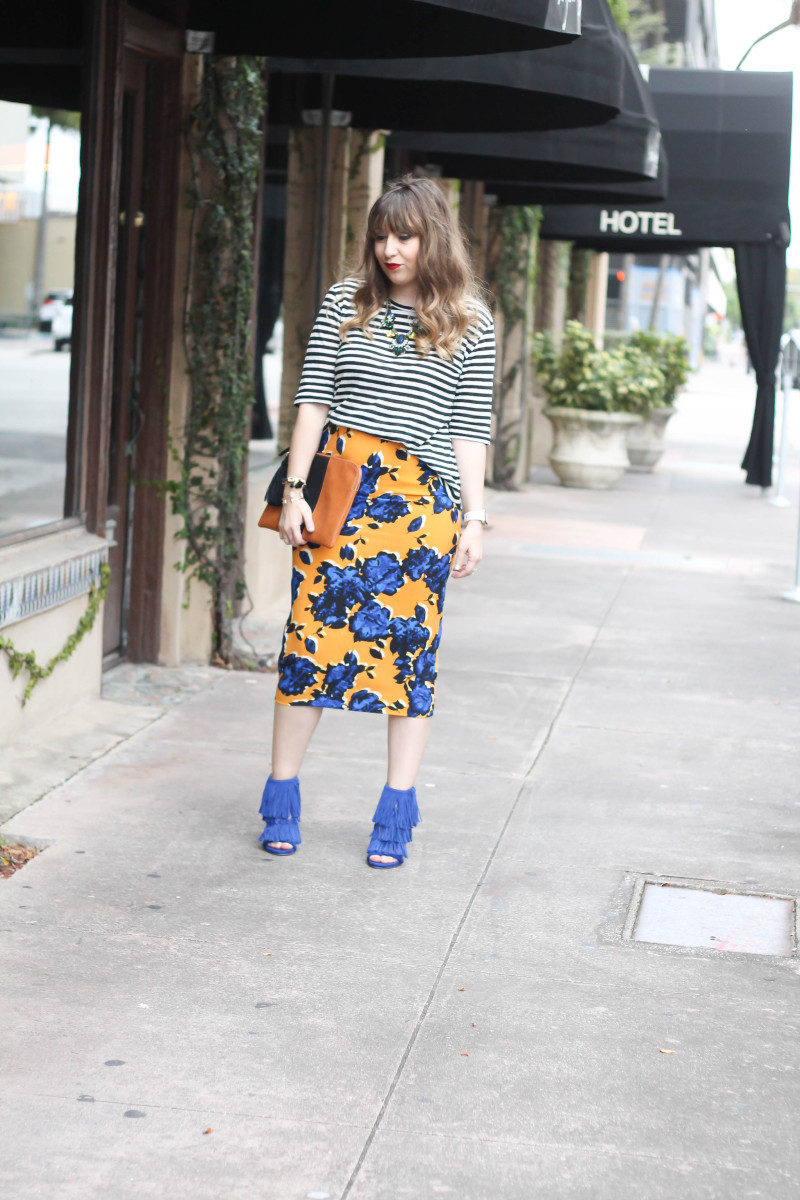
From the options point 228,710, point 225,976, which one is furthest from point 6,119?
point 225,976

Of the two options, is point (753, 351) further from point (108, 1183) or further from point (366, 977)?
point (108, 1183)

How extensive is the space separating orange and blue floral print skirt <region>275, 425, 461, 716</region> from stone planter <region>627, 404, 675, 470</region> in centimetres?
1500

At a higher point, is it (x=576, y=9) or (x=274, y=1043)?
(x=576, y=9)

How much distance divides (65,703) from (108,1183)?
319cm

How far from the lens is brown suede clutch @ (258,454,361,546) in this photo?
13.6 ft

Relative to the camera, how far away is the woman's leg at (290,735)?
14.3ft

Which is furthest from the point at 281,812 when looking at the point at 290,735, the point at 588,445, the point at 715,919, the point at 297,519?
the point at 588,445

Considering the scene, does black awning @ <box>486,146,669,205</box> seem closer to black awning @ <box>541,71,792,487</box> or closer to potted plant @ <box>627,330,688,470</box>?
black awning @ <box>541,71,792,487</box>

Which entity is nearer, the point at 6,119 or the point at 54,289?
the point at 6,119

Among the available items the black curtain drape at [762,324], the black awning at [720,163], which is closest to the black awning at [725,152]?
the black awning at [720,163]

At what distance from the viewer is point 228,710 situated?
6.16m

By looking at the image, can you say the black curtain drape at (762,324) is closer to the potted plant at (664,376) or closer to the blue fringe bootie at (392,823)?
the potted plant at (664,376)

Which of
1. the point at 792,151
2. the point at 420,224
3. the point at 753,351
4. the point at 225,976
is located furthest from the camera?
the point at 753,351

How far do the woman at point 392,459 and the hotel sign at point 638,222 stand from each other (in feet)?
36.8
